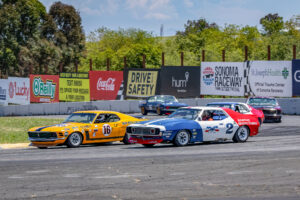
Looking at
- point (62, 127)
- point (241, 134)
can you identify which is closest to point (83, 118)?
point (62, 127)

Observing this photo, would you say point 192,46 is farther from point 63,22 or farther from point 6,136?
point 6,136

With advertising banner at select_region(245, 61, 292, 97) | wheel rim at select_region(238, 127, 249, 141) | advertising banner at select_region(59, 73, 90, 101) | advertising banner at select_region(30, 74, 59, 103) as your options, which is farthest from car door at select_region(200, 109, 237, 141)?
advertising banner at select_region(30, 74, 59, 103)

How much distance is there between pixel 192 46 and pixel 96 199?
8364 centimetres

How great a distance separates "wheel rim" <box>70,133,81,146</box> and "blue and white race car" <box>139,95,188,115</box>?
15.6 meters

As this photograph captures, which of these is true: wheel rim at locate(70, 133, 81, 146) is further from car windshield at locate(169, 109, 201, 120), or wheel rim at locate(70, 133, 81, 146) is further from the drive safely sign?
the drive safely sign

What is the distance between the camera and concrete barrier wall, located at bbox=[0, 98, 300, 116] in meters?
35.8

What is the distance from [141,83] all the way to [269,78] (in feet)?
33.2

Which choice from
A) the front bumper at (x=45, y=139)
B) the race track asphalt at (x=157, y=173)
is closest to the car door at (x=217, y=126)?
the race track asphalt at (x=157, y=173)

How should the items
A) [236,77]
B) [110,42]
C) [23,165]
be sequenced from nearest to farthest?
1. [23,165]
2. [236,77]
3. [110,42]

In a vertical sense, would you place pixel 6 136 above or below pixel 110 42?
below

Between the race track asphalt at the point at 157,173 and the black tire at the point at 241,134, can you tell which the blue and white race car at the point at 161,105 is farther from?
the race track asphalt at the point at 157,173

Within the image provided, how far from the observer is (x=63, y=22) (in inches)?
3447

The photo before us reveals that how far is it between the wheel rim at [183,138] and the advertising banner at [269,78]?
64.1 feet

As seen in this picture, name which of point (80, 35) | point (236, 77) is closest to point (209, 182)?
point (236, 77)
